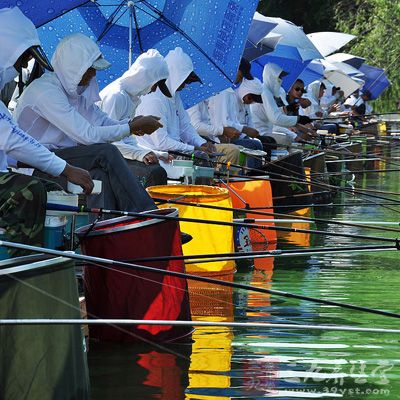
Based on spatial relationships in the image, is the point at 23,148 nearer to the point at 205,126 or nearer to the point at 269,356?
the point at 269,356

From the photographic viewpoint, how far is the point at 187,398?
6.21 metres

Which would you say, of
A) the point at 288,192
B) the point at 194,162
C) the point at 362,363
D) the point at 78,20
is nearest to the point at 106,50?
the point at 78,20

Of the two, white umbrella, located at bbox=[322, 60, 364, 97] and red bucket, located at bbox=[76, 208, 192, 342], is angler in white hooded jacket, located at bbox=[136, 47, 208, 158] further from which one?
white umbrella, located at bbox=[322, 60, 364, 97]

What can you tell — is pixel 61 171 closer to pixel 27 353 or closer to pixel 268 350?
pixel 268 350

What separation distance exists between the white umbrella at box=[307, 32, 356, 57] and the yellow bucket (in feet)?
78.4

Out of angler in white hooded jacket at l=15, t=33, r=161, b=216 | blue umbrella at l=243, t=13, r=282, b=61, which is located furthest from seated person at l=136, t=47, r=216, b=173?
blue umbrella at l=243, t=13, r=282, b=61

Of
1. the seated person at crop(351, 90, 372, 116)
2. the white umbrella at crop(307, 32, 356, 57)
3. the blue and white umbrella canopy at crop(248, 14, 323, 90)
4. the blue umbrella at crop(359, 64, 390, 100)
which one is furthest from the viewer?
the blue umbrella at crop(359, 64, 390, 100)

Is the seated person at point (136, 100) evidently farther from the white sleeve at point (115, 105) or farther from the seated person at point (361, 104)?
the seated person at point (361, 104)

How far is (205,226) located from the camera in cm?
1001

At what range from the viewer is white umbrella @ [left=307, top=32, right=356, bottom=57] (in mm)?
33778

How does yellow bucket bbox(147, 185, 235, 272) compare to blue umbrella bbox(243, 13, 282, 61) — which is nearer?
yellow bucket bbox(147, 185, 235, 272)

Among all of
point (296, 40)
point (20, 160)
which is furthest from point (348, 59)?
point (20, 160)

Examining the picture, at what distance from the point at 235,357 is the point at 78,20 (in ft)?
19.3

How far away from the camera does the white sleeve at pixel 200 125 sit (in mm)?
14625
